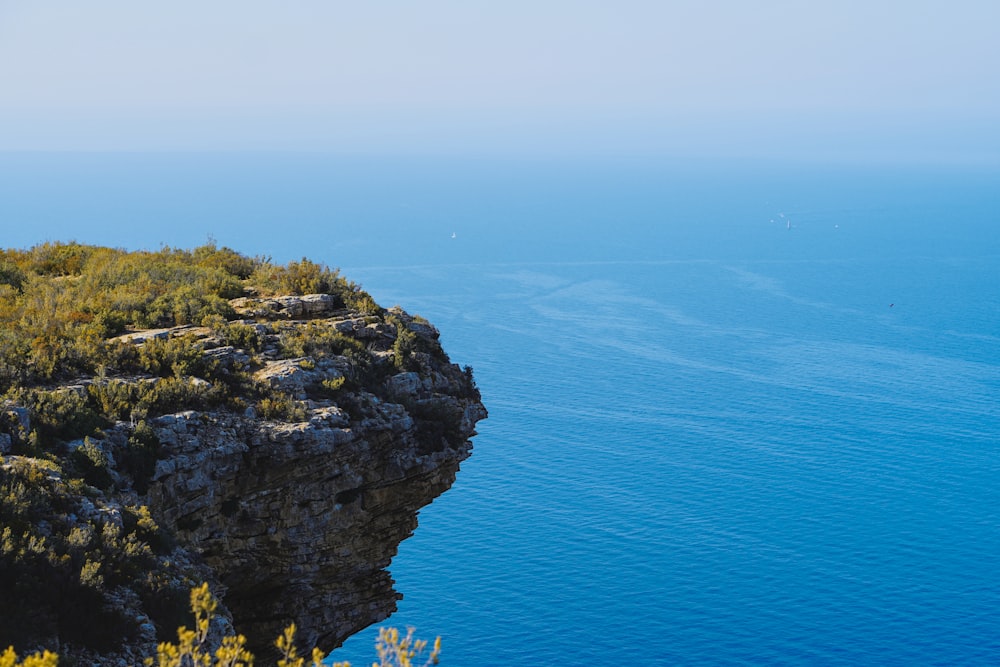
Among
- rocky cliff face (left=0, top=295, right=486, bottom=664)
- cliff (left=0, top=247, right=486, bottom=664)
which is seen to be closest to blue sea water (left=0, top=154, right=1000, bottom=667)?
rocky cliff face (left=0, top=295, right=486, bottom=664)

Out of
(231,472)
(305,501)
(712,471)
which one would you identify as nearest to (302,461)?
(305,501)

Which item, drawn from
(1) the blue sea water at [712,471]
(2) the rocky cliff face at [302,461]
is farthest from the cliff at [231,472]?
(1) the blue sea water at [712,471]

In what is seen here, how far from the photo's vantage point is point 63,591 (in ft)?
48.2

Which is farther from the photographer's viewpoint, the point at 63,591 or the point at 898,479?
the point at 898,479

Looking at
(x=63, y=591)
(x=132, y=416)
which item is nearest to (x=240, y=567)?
(x=132, y=416)

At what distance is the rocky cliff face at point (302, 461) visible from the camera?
62.3 feet

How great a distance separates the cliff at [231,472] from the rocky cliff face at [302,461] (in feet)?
0.13

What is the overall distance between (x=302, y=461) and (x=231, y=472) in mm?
1569

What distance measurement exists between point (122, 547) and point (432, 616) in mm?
37629

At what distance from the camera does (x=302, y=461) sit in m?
20.5

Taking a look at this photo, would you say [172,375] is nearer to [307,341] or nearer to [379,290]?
[307,341]

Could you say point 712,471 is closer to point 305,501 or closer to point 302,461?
point 305,501

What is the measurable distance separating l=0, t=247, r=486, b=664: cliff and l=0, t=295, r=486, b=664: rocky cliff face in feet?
0.13

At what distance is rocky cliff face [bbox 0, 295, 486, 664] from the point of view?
1898 centimetres
